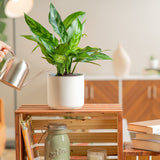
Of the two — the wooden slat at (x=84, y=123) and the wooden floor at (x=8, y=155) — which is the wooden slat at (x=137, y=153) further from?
the wooden floor at (x=8, y=155)

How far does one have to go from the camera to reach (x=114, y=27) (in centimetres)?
506

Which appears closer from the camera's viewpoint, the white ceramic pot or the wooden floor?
the white ceramic pot

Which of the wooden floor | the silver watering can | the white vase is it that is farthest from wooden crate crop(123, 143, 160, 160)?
the white vase

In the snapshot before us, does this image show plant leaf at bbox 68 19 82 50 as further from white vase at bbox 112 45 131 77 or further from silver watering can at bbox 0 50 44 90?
white vase at bbox 112 45 131 77

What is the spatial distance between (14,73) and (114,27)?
11.8 feet

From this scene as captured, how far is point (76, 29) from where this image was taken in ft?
5.10

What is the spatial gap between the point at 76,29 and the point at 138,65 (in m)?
3.62

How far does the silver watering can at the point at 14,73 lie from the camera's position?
1605mm

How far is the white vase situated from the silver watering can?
306 cm

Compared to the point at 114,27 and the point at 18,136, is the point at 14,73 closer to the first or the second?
the point at 18,136

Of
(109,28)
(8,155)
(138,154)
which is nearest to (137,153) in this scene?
(138,154)

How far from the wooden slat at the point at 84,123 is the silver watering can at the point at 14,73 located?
0.74ft

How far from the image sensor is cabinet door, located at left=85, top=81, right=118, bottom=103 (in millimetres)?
4770

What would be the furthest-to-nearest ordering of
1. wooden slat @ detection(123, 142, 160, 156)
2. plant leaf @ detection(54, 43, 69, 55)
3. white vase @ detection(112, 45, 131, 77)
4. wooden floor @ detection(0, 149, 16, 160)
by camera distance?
white vase @ detection(112, 45, 131, 77) < wooden floor @ detection(0, 149, 16, 160) < wooden slat @ detection(123, 142, 160, 156) < plant leaf @ detection(54, 43, 69, 55)
